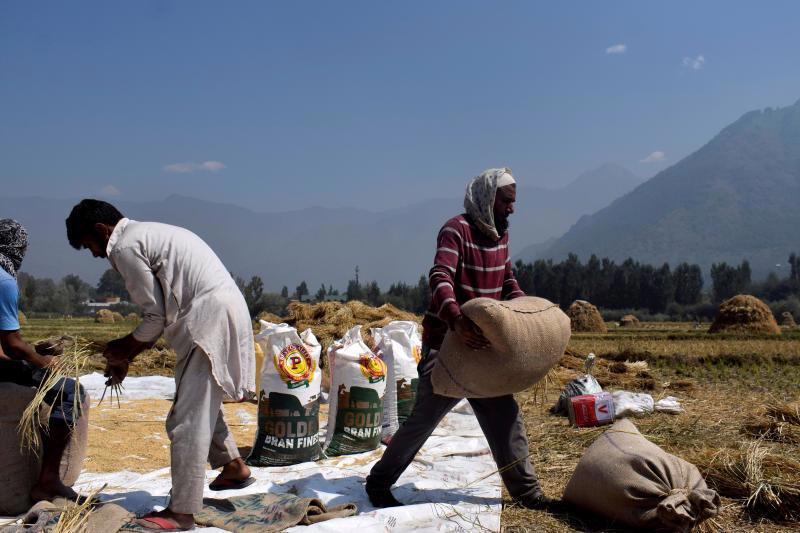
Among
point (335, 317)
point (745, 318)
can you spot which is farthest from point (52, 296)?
point (335, 317)

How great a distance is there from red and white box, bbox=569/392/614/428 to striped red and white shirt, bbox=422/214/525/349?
226 centimetres

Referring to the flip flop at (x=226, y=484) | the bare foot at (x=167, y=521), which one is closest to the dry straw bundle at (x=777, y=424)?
the flip flop at (x=226, y=484)

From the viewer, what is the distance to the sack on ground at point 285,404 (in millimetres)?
4727

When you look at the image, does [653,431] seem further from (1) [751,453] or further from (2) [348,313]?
(2) [348,313]

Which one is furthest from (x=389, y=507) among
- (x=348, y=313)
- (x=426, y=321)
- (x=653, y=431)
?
(x=348, y=313)

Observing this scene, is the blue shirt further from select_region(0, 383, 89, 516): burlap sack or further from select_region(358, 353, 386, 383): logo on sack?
select_region(358, 353, 386, 383): logo on sack

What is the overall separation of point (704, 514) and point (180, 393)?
251 cm

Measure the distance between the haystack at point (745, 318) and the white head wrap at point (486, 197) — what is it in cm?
2012

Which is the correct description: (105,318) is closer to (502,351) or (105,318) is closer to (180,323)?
(180,323)

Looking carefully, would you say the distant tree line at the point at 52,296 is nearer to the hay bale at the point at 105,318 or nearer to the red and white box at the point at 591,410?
the hay bale at the point at 105,318

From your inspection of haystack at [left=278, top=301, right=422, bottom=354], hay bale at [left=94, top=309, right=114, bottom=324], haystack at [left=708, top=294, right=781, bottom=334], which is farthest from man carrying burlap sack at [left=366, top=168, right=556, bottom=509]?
hay bale at [left=94, top=309, right=114, bottom=324]

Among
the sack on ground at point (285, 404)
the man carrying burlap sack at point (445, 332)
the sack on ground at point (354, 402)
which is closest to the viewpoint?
the man carrying burlap sack at point (445, 332)

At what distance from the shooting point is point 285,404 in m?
4.73

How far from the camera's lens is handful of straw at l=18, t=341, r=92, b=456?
359 centimetres
